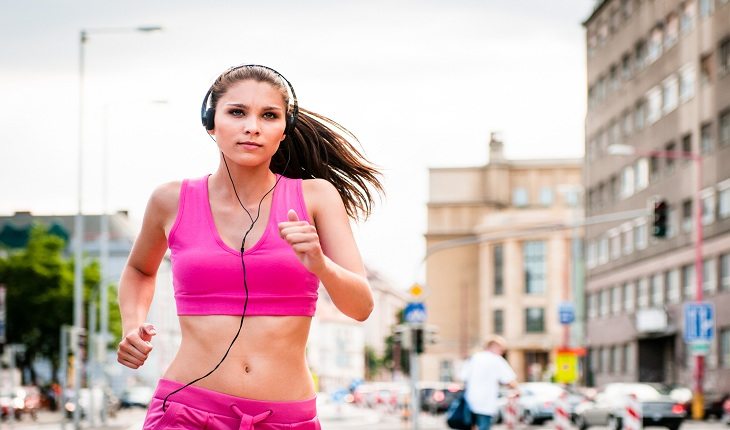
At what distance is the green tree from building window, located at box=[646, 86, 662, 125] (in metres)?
31.1

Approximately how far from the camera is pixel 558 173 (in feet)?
472

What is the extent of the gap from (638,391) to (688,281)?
25798mm

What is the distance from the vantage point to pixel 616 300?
81.7 m

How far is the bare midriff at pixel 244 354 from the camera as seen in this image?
12.6ft

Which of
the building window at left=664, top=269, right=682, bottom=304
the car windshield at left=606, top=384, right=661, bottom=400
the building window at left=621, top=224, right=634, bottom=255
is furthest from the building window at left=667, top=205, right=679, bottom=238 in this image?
the car windshield at left=606, top=384, right=661, bottom=400

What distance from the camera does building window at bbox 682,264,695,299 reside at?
2603 inches

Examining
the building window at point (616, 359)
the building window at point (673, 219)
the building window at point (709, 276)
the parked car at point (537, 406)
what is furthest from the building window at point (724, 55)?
the building window at point (616, 359)

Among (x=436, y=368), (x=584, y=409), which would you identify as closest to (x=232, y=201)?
(x=584, y=409)

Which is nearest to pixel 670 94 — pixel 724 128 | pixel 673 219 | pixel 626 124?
pixel 673 219

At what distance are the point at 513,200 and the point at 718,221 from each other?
82.5 metres

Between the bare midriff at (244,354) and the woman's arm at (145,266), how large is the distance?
11 centimetres

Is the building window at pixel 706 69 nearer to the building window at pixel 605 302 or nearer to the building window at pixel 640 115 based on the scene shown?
the building window at pixel 640 115

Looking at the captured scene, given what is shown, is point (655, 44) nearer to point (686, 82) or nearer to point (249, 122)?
point (686, 82)

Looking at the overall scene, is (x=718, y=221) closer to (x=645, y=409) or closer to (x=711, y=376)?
(x=711, y=376)
